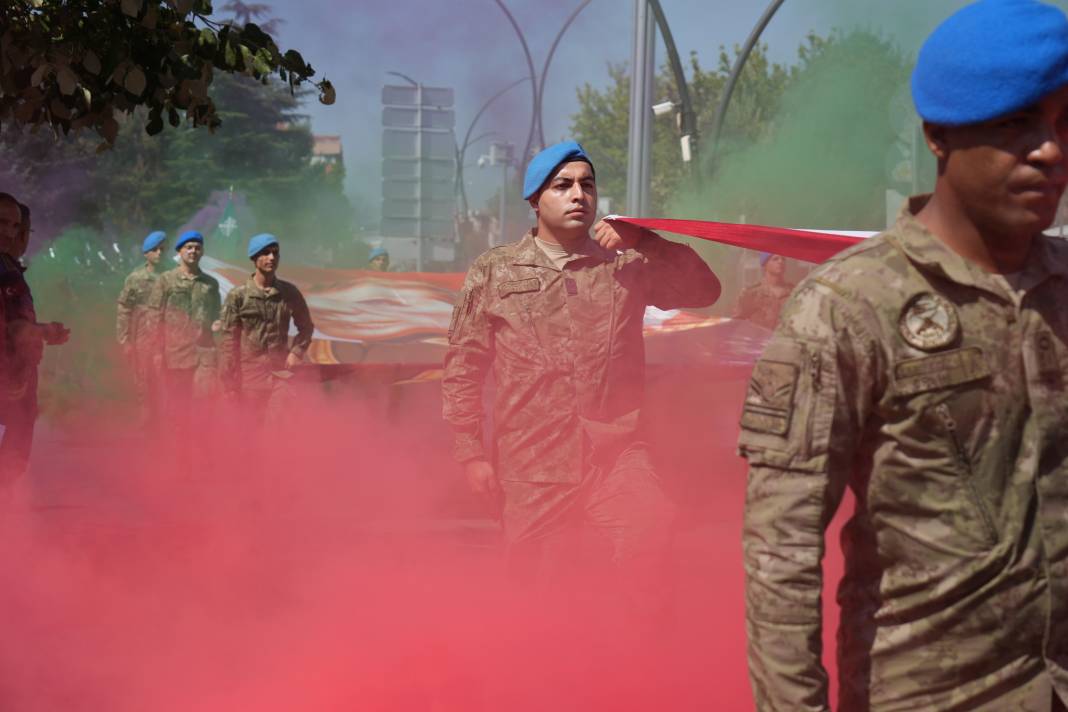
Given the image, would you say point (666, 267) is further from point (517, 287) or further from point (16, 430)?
point (16, 430)

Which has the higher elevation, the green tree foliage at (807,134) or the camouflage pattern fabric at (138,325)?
the green tree foliage at (807,134)

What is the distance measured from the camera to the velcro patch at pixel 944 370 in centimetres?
216

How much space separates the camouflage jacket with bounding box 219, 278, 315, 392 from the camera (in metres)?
10.8

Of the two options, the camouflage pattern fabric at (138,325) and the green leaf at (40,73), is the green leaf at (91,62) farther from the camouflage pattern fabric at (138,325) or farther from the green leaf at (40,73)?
the camouflage pattern fabric at (138,325)

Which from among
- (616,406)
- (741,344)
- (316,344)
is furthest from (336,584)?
(316,344)

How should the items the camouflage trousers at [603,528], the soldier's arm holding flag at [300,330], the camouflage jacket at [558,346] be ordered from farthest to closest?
the soldier's arm holding flag at [300,330], the camouflage jacket at [558,346], the camouflage trousers at [603,528]

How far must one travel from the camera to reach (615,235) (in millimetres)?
5316

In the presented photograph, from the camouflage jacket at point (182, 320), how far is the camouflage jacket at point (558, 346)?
7314mm

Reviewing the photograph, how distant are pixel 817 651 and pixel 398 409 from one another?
9.26 meters

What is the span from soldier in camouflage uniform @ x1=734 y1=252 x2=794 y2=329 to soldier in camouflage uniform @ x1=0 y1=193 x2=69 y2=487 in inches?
223

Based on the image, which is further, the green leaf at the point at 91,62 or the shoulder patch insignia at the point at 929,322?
the green leaf at the point at 91,62

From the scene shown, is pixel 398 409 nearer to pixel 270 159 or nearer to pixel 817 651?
pixel 817 651

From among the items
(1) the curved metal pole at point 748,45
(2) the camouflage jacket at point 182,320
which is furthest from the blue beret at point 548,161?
(1) the curved metal pole at point 748,45

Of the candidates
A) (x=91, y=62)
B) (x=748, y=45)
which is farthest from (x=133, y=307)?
(x=748, y=45)
